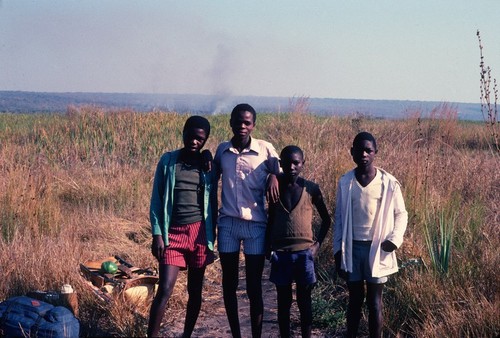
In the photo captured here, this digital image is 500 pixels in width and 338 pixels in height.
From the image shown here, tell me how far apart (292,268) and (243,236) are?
403 millimetres

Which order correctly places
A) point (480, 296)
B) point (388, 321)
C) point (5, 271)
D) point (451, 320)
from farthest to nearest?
point (5, 271) < point (388, 321) < point (480, 296) < point (451, 320)

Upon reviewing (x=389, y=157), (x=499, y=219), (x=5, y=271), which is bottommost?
(x=5, y=271)

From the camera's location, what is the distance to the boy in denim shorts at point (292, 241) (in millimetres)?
3826

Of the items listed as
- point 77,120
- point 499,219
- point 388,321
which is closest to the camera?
point 388,321

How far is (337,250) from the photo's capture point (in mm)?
3842

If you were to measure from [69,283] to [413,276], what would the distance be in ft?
9.84

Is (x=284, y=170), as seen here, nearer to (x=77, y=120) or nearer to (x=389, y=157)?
(x=389, y=157)

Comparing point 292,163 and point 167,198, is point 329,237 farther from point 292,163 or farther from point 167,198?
point 167,198

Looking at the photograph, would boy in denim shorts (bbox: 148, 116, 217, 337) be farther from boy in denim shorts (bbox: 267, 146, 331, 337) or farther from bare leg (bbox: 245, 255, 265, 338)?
boy in denim shorts (bbox: 267, 146, 331, 337)

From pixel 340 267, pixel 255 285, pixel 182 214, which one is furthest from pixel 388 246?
pixel 182 214

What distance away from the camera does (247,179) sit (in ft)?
12.8

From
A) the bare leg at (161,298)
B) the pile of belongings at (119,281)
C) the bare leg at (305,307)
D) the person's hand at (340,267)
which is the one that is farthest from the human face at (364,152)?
the pile of belongings at (119,281)

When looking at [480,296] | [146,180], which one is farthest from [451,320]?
[146,180]

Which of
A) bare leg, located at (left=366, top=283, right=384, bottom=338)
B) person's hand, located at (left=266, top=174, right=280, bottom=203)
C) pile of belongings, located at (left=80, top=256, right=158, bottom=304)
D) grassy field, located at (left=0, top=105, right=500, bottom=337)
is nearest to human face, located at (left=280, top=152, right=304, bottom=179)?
person's hand, located at (left=266, top=174, right=280, bottom=203)
